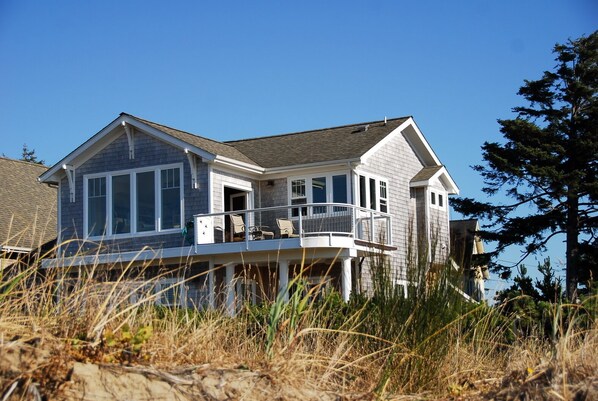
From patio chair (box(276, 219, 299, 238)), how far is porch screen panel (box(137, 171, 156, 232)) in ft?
12.2

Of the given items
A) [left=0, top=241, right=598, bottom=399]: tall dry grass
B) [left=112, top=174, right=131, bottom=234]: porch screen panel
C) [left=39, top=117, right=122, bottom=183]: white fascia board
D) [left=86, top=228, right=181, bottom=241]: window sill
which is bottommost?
[left=0, top=241, right=598, bottom=399]: tall dry grass

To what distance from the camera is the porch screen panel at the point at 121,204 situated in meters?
25.1

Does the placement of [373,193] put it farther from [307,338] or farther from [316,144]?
[307,338]

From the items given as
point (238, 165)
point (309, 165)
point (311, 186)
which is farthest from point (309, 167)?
point (238, 165)

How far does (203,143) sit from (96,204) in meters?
3.72

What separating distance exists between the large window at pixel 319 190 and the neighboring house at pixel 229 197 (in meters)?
0.03

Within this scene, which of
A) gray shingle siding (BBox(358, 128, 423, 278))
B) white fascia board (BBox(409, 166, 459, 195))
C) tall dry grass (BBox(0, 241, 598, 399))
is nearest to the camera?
tall dry grass (BBox(0, 241, 598, 399))

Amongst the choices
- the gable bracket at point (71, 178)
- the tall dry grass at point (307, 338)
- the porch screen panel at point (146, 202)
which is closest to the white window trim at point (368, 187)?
the porch screen panel at point (146, 202)

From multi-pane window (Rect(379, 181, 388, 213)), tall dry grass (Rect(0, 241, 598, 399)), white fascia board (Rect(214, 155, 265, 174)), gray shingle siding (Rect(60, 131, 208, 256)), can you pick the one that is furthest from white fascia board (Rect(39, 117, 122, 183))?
tall dry grass (Rect(0, 241, 598, 399))

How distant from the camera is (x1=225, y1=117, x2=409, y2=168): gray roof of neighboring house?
83.3ft

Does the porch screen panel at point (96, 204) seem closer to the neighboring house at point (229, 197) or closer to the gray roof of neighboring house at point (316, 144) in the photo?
the neighboring house at point (229, 197)

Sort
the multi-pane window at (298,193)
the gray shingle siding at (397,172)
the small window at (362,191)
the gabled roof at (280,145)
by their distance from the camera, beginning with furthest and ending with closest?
the gray shingle siding at (397,172)
the multi-pane window at (298,193)
the small window at (362,191)
the gabled roof at (280,145)

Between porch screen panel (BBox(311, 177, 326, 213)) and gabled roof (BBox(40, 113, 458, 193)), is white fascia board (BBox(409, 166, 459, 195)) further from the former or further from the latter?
porch screen panel (BBox(311, 177, 326, 213))

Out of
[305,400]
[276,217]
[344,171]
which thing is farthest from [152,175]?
[305,400]
